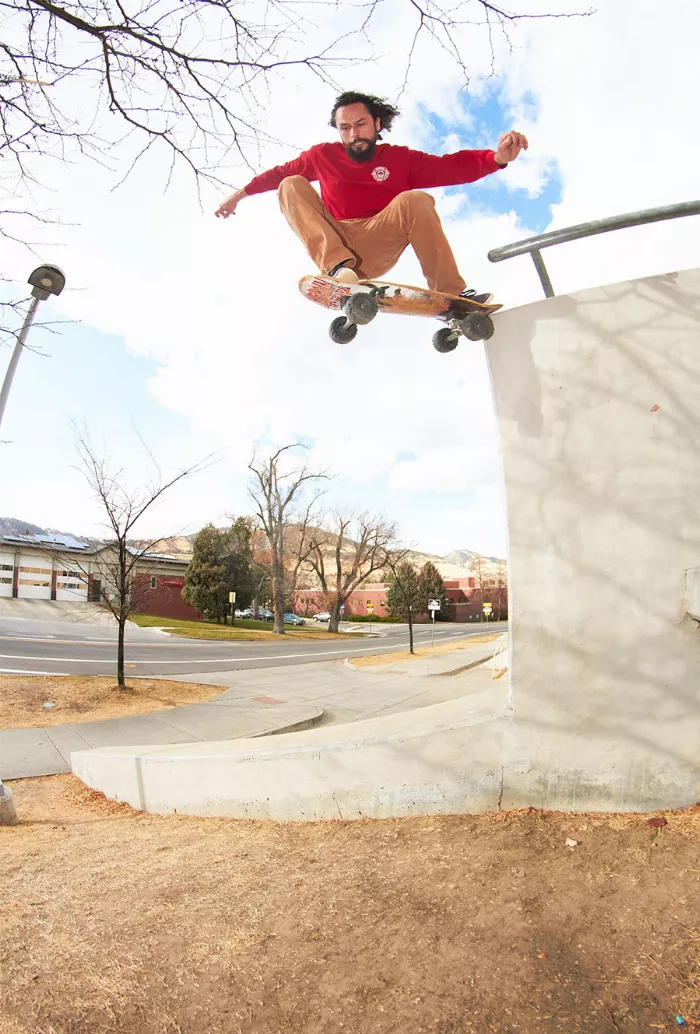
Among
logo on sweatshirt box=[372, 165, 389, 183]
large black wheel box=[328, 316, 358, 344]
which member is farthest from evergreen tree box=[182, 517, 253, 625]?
logo on sweatshirt box=[372, 165, 389, 183]

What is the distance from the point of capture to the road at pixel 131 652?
50.8ft

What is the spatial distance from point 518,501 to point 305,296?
189 cm

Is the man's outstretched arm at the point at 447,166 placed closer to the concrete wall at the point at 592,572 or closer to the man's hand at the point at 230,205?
the concrete wall at the point at 592,572

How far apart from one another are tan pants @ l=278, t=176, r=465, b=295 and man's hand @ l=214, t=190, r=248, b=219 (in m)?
0.40

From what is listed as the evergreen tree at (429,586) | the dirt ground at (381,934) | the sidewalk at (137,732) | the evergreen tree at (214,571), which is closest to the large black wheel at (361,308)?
the dirt ground at (381,934)

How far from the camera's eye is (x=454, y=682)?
539 inches

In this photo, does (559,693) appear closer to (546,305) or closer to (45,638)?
(546,305)

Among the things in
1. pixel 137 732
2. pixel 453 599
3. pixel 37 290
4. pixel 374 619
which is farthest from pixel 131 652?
pixel 374 619

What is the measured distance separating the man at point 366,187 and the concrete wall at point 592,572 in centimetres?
89

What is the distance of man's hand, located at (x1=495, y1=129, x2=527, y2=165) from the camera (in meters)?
3.09

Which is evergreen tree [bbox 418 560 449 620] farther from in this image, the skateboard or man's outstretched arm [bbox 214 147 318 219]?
man's outstretched arm [bbox 214 147 318 219]

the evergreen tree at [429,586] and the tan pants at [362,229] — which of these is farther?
the evergreen tree at [429,586]

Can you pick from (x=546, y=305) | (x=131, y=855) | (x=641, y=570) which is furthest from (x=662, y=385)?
(x=131, y=855)

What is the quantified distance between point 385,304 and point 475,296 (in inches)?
23.6
